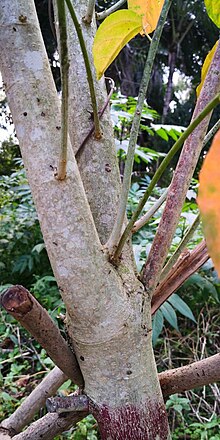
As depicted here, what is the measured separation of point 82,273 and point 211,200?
0.69 ft

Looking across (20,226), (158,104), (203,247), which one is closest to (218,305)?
(20,226)

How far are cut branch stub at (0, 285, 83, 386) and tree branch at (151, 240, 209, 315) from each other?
97mm

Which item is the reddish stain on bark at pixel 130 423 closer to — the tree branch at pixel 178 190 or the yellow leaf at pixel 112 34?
the tree branch at pixel 178 190

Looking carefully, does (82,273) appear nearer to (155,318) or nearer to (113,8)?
(113,8)

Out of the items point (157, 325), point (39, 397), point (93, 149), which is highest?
point (93, 149)

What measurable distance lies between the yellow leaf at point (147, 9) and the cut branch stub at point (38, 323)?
0.75 ft

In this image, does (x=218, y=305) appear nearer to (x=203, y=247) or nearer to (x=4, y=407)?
(x=4, y=407)

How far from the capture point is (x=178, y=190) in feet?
1.27

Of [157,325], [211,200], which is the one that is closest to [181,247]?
[211,200]

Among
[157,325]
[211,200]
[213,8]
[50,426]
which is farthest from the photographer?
[157,325]

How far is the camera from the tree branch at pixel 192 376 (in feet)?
1.21

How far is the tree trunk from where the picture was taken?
0.32m

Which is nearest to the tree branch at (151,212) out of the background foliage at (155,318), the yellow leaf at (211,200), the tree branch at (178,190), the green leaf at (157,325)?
the tree branch at (178,190)

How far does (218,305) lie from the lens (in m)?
1.29
